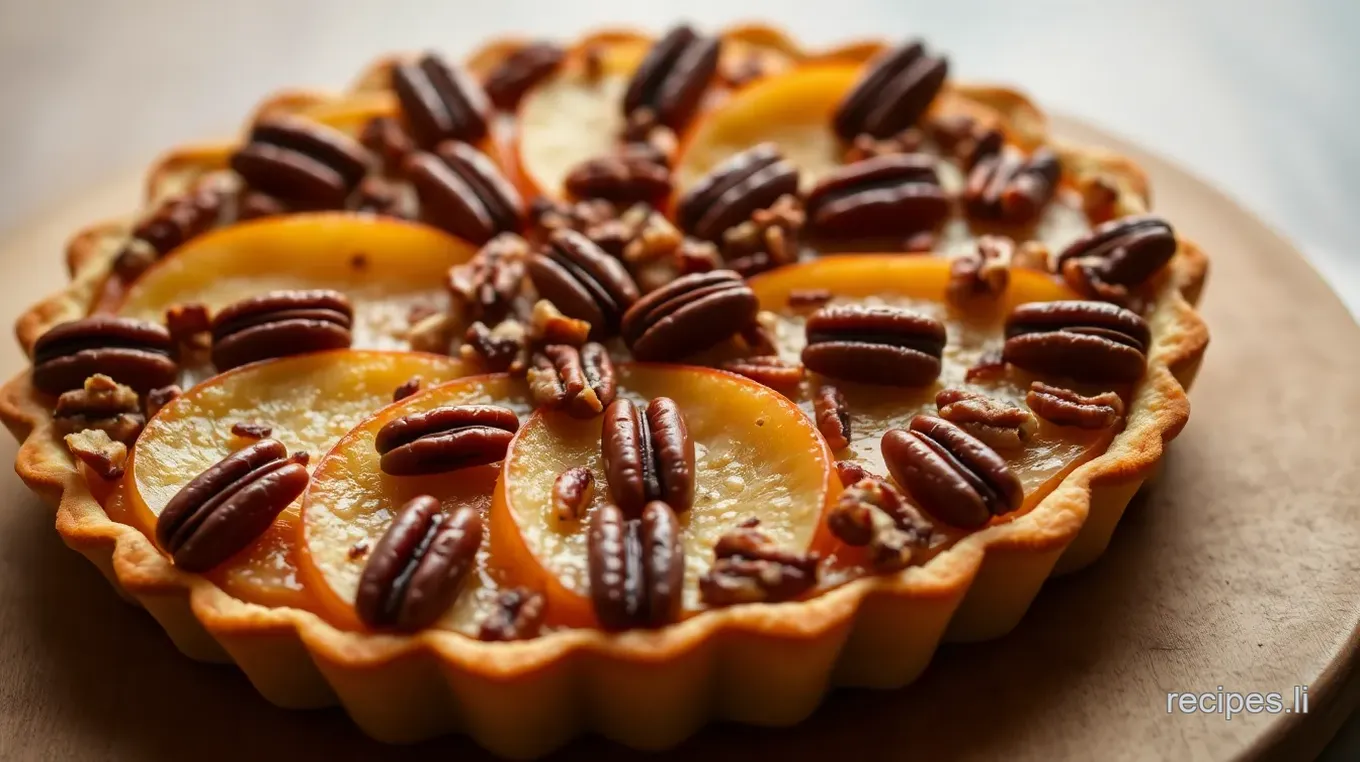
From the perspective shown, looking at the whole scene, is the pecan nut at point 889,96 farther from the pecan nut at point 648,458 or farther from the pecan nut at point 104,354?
the pecan nut at point 104,354

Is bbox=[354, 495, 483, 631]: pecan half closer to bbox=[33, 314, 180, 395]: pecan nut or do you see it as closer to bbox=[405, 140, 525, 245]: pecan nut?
bbox=[33, 314, 180, 395]: pecan nut

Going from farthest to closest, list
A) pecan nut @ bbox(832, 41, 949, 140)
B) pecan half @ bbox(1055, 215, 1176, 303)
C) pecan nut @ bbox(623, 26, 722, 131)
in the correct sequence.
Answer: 1. pecan nut @ bbox(623, 26, 722, 131)
2. pecan nut @ bbox(832, 41, 949, 140)
3. pecan half @ bbox(1055, 215, 1176, 303)

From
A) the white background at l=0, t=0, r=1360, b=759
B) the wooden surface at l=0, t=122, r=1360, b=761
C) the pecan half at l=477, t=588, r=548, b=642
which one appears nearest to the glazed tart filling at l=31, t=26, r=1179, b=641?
the pecan half at l=477, t=588, r=548, b=642

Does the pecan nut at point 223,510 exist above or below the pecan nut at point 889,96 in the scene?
below

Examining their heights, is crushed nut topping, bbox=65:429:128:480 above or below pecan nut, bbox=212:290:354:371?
below

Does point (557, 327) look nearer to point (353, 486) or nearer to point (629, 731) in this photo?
point (353, 486)

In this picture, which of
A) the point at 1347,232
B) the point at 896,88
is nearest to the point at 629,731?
the point at 896,88

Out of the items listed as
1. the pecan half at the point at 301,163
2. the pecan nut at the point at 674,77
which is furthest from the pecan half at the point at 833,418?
the pecan half at the point at 301,163
